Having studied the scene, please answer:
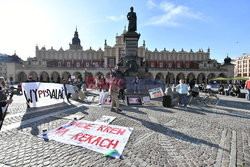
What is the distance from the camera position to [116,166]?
7.99 feet

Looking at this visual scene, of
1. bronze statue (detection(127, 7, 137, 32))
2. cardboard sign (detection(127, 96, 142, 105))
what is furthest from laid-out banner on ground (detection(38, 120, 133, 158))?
bronze statue (detection(127, 7, 137, 32))

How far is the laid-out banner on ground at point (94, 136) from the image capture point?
3098mm

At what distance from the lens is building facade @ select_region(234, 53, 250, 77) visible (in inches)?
2653

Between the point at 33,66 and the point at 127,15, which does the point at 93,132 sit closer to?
the point at 127,15

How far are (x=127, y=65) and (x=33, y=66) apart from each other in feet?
130

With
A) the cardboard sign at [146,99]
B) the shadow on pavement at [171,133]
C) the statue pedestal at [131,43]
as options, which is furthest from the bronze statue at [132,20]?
the shadow on pavement at [171,133]

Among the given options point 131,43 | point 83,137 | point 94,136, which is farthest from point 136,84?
point 83,137

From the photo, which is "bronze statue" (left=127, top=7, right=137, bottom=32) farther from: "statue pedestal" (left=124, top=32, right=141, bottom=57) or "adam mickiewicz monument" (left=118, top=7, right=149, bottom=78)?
"statue pedestal" (left=124, top=32, right=141, bottom=57)

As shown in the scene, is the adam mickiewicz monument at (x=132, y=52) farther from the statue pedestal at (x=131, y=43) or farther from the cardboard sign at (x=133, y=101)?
the cardboard sign at (x=133, y=101)

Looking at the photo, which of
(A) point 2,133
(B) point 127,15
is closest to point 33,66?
(B) point 127,15

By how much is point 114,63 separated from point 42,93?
3991cm

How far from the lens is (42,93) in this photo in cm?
750

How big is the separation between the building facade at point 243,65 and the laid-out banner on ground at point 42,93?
304ft

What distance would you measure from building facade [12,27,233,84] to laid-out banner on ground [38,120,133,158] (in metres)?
36.4
